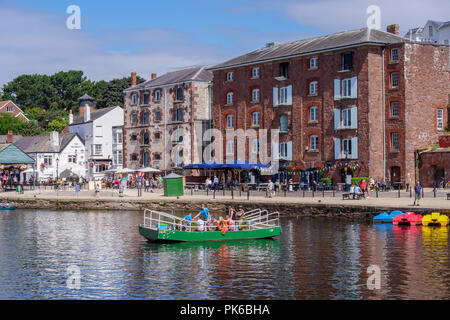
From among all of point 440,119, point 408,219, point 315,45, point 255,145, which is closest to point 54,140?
point 255,145

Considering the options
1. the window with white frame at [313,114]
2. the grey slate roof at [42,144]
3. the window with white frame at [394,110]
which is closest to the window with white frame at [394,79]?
the window with white frame at [394,110]

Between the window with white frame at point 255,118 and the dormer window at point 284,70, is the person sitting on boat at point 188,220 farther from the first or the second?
the window with white frame at point 255,118

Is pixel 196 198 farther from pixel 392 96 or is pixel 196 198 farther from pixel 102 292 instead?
pixel 102 292

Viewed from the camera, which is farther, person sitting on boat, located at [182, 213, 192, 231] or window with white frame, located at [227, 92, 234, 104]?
window with white frame, located at [227, 92, 234, 104]

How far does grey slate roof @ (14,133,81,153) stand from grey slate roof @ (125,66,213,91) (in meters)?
17.3

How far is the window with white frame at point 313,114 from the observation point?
74856mm

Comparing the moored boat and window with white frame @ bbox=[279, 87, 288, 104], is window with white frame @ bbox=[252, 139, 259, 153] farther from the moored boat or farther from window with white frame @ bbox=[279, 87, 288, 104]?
the moored boat

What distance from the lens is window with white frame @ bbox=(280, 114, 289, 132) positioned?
255 ft

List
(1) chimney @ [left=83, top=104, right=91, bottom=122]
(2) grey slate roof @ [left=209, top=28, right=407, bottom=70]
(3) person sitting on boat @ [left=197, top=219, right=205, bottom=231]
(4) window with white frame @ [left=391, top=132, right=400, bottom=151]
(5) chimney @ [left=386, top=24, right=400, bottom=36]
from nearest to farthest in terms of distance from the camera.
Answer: (3) person sitting on boat @ [left=197, top=219, right=205, bottom=231] < (4) window with white frame @ [left=391, top=132, right=400, bottom=151] < (2) grey slate roof @ [left=209, top=28, right=407, bottom=70] < (5) chimney @ [left=386, top=24, right=400, bottom=36] < (1) chimney @ [left=83, top=104, right=91, bottom=122]

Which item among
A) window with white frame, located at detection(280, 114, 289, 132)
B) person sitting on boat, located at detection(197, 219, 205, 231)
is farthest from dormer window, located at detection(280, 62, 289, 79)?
person sitting on boat, located at detection(197, 219, 205, 231)

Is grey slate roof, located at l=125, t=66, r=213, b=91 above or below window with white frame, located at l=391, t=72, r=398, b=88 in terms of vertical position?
above

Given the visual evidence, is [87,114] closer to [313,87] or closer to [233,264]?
[313,87]

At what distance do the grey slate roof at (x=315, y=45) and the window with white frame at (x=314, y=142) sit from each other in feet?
31.1

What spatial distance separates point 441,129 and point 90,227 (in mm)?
41225
